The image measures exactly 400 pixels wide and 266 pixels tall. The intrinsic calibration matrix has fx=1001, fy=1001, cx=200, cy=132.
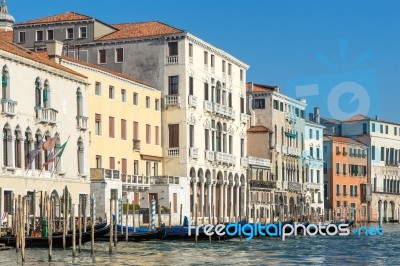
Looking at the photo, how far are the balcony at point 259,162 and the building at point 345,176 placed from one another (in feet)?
42.5

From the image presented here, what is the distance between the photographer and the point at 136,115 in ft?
132

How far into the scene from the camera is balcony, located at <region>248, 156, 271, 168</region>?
50406mm

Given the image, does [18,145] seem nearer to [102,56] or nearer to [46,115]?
[46,115]

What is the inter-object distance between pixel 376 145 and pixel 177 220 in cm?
3229

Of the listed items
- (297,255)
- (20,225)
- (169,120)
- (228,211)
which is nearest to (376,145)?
(228,211)

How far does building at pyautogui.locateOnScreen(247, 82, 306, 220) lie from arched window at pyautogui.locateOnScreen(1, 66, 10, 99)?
81.4ft

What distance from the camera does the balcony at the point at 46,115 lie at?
31.5 meters

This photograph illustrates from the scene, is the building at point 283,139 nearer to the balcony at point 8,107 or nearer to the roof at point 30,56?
the roof at point 30,56

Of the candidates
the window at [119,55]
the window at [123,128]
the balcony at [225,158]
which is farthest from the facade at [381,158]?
the window at [123,128]

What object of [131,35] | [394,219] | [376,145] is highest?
[131,35]

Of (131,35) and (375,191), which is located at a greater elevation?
(131,35)

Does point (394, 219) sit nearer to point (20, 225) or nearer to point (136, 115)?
point (136, 115)

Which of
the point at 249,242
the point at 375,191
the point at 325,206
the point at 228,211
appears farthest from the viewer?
the point at 375,191

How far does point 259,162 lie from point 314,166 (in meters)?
11.1
